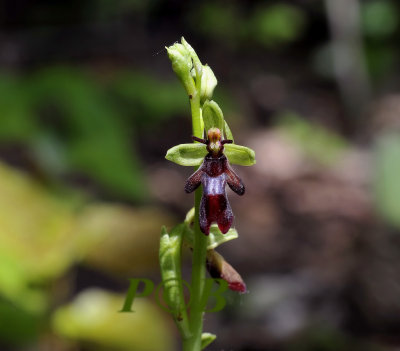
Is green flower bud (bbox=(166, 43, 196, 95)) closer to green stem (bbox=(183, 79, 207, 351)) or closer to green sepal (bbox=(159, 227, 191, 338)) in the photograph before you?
green stem (bbox=(183, 79, 207, 351))

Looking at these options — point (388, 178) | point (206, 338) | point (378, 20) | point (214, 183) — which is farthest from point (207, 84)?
point (378, 20)

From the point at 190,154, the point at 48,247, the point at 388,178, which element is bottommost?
the point at 190,154

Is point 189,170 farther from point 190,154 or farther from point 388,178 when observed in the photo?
point 190,154

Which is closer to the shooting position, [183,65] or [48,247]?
[183,65]

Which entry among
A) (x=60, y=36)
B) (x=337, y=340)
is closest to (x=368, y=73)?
(x=60, y=36)

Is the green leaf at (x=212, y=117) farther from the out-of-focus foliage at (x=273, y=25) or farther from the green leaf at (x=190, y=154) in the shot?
the out-of-focus foliage at (x=273, y=25)

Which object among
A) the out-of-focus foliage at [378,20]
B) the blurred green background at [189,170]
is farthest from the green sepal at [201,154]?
the out-of-focus foliage at [378,20]
